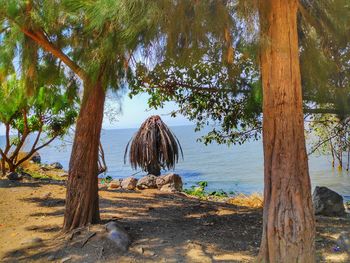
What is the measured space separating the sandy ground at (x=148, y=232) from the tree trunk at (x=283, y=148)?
28.7 inches

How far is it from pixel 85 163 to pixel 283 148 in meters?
2.46

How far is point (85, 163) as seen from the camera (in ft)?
14.6

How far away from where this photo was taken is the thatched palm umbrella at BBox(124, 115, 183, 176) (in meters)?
10.0

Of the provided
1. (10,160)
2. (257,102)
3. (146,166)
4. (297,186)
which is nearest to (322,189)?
(257,102)

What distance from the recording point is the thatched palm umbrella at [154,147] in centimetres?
1000

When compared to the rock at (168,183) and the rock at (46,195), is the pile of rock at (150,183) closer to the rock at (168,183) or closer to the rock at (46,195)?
the rock at (168,183)

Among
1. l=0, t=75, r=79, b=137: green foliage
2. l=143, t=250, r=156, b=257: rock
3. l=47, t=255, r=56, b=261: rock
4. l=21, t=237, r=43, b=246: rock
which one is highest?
l=0, t=75, r=79, b=137: green foliage

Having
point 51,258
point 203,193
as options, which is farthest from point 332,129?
point 203,193

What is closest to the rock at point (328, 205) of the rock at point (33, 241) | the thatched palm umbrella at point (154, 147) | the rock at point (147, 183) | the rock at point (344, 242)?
the rock at point (344, 242)

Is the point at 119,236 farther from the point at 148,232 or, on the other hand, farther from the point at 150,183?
the point at 150,183

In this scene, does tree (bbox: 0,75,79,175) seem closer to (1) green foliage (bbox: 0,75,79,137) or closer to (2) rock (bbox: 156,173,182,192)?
(1) green foliage (bbox: 0,75,79,137)

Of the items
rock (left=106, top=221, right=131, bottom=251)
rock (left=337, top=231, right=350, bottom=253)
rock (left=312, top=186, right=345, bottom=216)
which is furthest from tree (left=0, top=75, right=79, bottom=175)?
rock (left=337, top=231, right=350, bottom=253)

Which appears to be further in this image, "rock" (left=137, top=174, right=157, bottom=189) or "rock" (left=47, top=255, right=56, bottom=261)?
"rock" (left=137, top=174, right=157, bottom=189)

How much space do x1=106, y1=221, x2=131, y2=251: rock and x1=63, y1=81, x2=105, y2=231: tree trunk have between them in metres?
0.47
